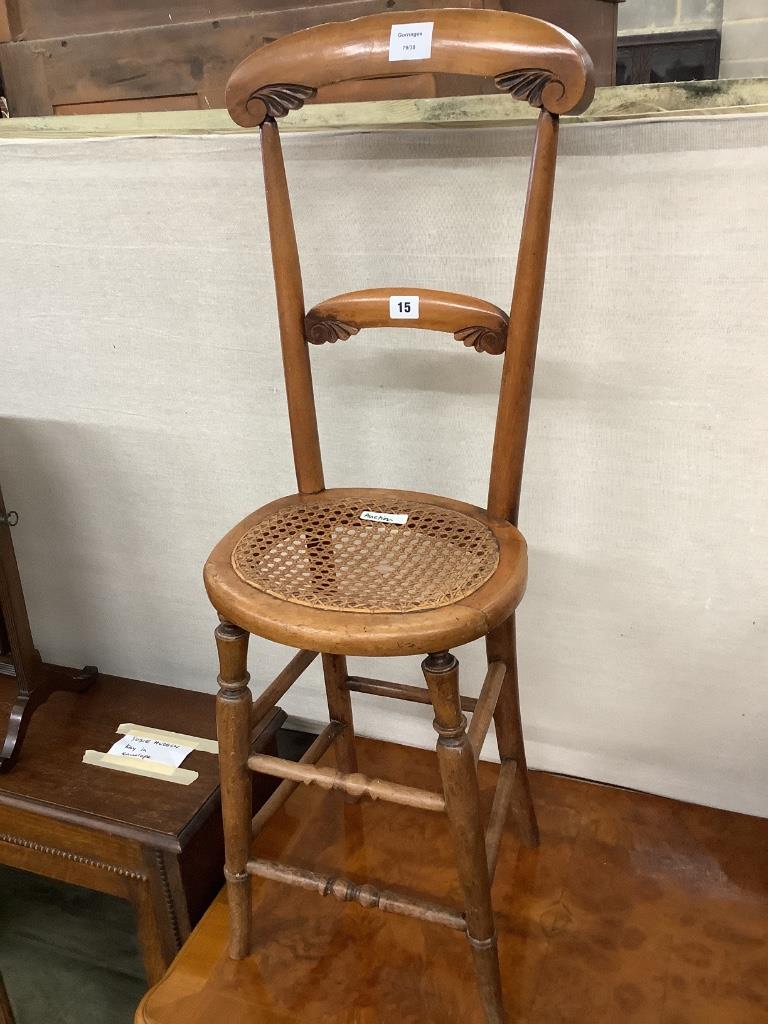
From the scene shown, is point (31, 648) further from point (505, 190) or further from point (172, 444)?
point (505, 190)

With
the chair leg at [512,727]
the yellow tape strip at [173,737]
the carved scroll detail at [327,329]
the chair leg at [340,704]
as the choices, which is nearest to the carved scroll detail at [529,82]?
the carved scroll detail at [327,329]

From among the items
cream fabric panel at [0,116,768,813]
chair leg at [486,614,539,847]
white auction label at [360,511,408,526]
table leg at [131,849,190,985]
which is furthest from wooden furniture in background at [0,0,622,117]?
table leg at [131,849,190,985]

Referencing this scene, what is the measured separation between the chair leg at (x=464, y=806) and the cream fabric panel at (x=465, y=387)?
1.42ft

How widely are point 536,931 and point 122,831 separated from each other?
0.54 m

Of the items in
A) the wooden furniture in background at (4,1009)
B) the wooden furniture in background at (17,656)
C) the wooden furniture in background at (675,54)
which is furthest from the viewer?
the wooden furniture in background at (675,54)

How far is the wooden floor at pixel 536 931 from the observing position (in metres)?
1.00

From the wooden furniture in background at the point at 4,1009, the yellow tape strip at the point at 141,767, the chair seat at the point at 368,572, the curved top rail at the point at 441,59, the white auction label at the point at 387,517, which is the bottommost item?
the wooden furniture in background at the point at 4,1009

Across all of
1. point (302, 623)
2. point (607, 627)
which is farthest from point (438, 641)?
point (607, 627)

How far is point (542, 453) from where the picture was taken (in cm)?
115

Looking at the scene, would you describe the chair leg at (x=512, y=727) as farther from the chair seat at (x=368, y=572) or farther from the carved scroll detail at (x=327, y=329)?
the carved scroll detail at (x=327, y=329)

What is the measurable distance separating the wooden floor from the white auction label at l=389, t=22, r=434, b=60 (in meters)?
0.99

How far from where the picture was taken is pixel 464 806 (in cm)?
84

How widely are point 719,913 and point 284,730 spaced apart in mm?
765

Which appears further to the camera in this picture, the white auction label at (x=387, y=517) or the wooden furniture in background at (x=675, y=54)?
the wooden furniture in background at (x=675, y=54)
